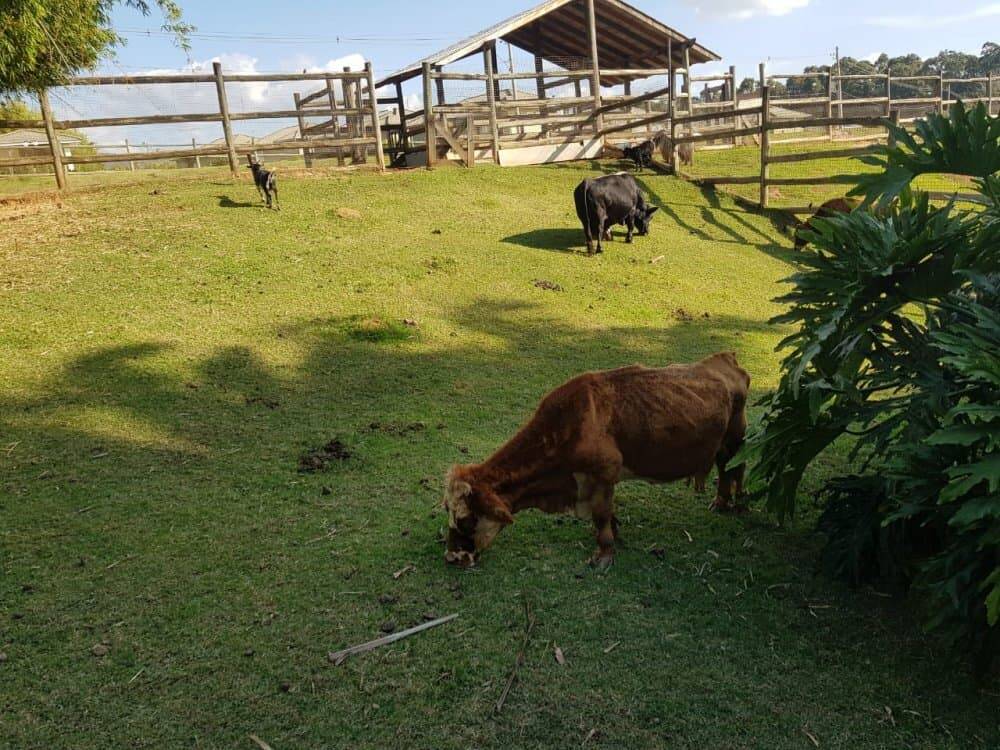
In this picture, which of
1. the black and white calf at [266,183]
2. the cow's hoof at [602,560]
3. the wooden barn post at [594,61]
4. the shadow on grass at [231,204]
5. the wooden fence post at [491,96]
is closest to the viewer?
the cow's hoof at [602,560]

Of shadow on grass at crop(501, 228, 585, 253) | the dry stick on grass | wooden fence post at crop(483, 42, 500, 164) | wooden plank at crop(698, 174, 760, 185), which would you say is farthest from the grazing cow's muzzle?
wooden fence post at crop(483, 42, 500, 164)

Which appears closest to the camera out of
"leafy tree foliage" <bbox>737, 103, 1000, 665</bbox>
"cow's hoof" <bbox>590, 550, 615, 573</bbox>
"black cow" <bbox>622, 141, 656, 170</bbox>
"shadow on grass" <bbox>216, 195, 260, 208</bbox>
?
"leafy tree foliage" <bbox>737, 103, 1000, 665</bbox>

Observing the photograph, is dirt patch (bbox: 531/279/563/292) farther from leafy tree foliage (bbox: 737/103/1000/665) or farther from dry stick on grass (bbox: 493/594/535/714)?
dry stick on grass (bbox: 493/594/535/714)

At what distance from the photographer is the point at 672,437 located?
472 cm

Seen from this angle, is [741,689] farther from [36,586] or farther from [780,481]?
[36,586]

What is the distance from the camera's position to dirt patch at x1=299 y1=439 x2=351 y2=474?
19.1 feet

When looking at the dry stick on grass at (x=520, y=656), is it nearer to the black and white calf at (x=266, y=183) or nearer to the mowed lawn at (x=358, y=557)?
the mowed lawn at (x=358, y=557)

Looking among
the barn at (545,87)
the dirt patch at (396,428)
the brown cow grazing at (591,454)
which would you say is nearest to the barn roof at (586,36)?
the barn at (545,87)

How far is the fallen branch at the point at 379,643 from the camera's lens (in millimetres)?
3652

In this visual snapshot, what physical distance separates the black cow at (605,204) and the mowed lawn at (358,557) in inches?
110

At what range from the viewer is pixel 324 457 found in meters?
5.96

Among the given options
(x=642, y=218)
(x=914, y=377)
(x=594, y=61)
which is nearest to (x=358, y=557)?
(x=914, y=377)

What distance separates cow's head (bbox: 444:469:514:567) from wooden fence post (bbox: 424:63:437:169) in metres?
15.0

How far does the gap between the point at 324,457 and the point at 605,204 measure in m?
8.63
